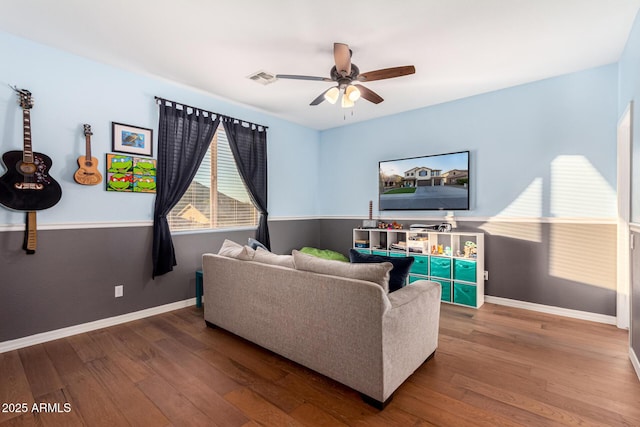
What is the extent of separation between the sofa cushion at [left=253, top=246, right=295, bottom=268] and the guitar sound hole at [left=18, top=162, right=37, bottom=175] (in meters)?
2.05

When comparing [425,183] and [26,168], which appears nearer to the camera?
[26,168]

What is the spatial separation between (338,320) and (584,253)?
3.03 meters

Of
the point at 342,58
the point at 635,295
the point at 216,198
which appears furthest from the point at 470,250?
the point at 216,198

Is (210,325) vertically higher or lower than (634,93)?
lower

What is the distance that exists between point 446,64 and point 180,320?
388 cm

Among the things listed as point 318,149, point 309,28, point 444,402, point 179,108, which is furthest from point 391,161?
point 444,402

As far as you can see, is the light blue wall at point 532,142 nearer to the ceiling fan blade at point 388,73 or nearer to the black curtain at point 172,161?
the ceiling fan blade at point 388,73

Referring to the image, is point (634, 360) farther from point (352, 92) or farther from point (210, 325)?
point (210, 325)

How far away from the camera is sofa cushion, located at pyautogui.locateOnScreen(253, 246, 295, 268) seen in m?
2.47

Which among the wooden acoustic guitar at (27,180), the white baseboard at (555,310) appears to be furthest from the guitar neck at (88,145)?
the white baseboard at (555,310)

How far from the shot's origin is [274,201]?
4930 millimetres

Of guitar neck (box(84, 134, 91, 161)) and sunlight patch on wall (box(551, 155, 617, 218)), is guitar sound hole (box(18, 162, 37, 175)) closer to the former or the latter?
guitar neck (box(84, 134, 91, 161))

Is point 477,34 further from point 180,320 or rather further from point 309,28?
point 180,320

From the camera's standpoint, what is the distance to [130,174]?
3.32 m
